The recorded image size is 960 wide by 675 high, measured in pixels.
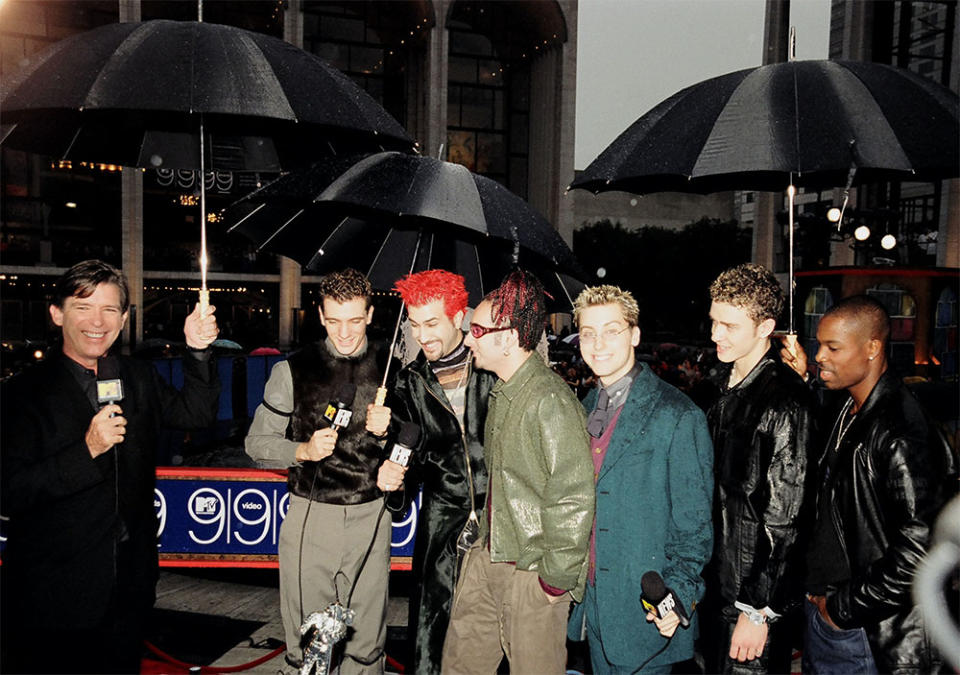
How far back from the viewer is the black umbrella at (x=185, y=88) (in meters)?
3.83

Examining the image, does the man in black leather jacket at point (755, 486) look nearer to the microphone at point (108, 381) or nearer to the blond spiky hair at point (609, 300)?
the blond spiky hair at point (609, 300)

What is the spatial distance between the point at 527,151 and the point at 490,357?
45.4m

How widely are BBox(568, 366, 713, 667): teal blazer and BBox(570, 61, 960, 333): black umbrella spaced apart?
154 cm

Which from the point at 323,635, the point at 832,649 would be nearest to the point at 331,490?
the point at 323,635

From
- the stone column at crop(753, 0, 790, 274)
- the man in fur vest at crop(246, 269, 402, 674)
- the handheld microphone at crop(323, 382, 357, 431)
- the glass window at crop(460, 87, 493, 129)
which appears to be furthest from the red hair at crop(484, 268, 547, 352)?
the glass window at crop(460, 87, 493, 129)

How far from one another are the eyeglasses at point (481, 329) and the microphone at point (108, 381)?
166 cm

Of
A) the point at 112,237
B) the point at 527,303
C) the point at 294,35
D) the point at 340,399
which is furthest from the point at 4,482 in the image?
the point at 112,237

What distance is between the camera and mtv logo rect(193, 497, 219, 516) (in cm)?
605

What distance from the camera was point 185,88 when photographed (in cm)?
386

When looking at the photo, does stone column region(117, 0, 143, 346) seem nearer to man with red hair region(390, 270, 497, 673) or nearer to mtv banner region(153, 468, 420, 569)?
mtv banner region(153, 468, 420, 569)

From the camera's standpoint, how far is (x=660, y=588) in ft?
10.2

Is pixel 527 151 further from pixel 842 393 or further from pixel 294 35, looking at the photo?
pixel 842 393

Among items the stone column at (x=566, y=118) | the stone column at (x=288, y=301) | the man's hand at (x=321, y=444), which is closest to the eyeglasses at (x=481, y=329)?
the man's hand at (x=321, y=444)

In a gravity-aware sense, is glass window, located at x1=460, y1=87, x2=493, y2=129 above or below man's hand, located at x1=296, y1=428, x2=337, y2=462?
above
